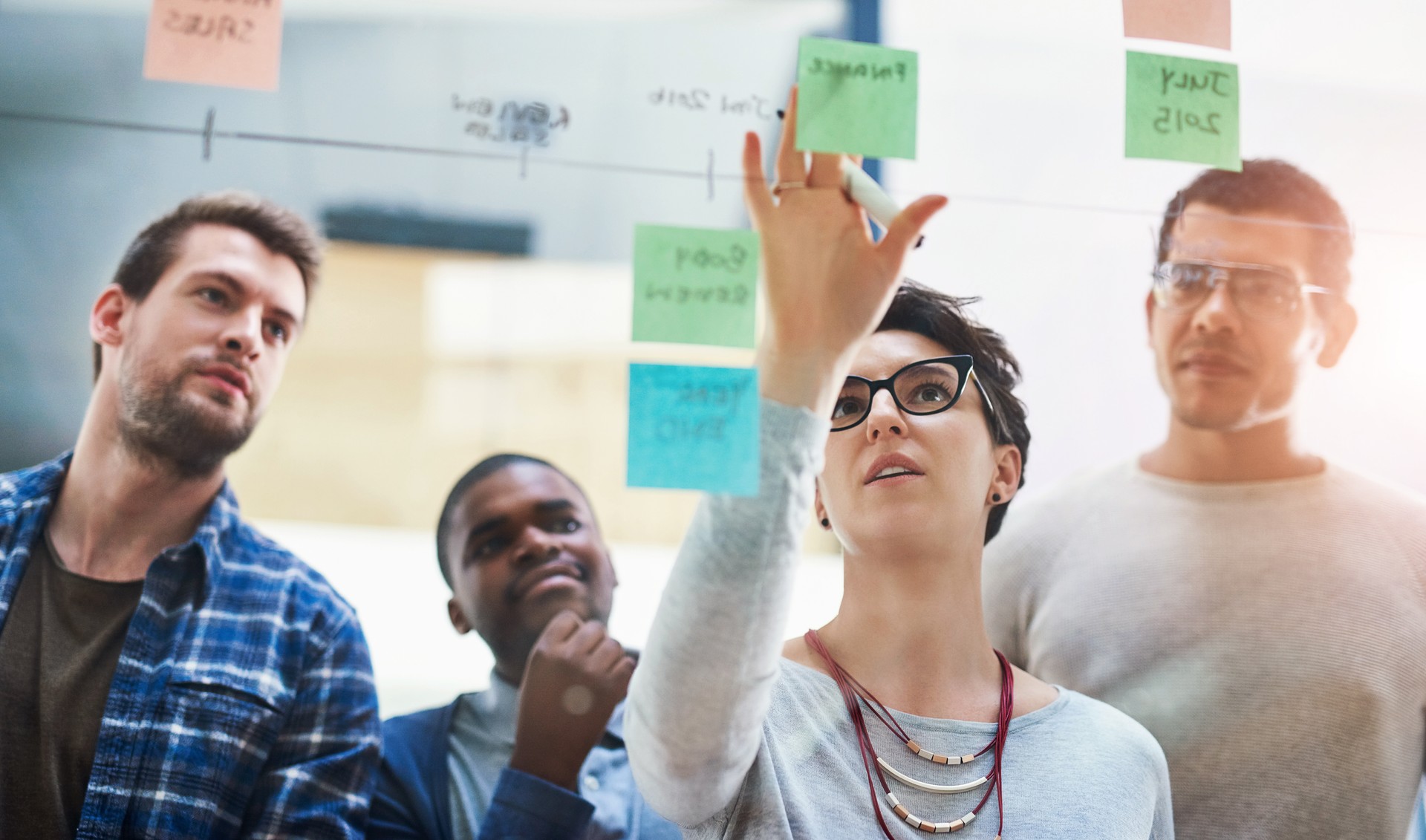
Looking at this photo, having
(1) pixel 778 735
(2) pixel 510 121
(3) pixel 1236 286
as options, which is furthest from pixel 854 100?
(1) pixel 778 735

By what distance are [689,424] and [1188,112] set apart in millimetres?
751

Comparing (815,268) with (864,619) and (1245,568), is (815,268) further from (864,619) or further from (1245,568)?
(1245,568)

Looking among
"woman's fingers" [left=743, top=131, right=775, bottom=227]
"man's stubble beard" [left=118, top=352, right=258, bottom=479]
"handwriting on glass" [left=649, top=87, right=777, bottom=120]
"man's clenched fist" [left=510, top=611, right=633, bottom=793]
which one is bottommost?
"man's clenched fist" [left=510, top=611, right=633, bottom=793]

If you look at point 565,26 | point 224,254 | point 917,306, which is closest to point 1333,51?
point 917,306

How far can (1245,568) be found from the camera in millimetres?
1335

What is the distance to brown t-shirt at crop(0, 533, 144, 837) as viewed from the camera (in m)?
1.11

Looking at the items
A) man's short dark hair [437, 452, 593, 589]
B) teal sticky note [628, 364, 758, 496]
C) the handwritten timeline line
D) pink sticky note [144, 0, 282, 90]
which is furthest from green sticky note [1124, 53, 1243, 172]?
pink sticky note [144, 0, 282, 90]

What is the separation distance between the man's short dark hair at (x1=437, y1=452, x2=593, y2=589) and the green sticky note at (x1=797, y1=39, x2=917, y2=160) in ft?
1.56

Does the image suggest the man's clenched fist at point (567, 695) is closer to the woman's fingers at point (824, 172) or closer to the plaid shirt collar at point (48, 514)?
the plaid shirt collar at point (48, 514)

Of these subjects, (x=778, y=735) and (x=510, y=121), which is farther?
(x=510, y=121)

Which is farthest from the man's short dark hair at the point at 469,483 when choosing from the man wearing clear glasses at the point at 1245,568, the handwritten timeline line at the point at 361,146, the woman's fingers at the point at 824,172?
the man wearing clear glasses at the point at 1245,568

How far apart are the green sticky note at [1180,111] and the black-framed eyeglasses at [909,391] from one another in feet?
1.25

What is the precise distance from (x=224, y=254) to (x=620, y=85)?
→ 0.51 metres

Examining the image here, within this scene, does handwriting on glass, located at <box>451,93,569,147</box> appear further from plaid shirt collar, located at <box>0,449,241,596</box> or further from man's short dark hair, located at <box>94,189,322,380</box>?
plaid shirt collar, located at <box>0,449,241,596</box>
